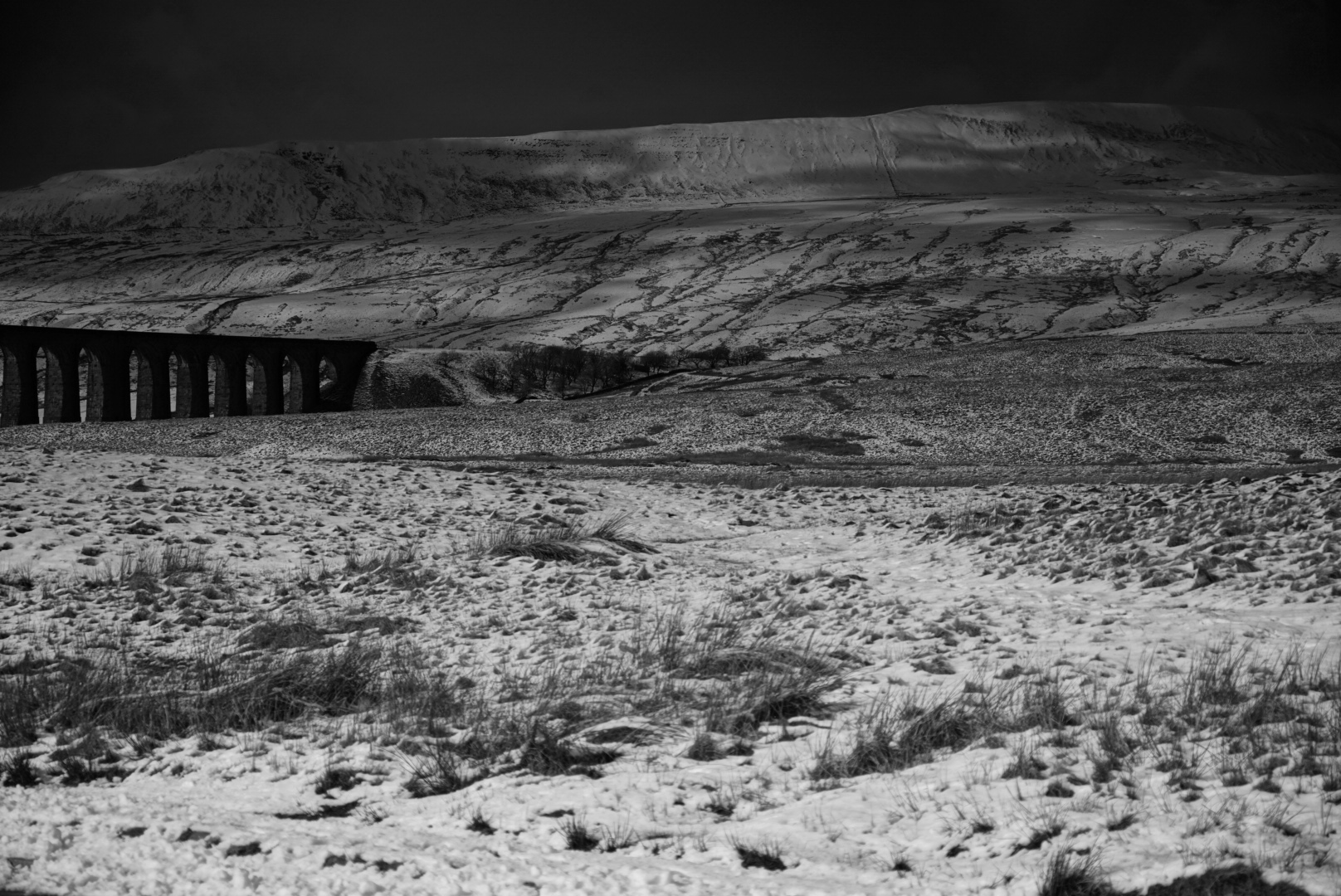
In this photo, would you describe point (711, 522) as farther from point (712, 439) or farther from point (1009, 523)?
point (712, 439)

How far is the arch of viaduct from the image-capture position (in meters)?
61.1

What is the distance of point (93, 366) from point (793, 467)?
4847cm

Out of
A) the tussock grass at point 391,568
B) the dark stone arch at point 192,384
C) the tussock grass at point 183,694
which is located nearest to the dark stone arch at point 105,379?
the dark stone arch at point 192,384

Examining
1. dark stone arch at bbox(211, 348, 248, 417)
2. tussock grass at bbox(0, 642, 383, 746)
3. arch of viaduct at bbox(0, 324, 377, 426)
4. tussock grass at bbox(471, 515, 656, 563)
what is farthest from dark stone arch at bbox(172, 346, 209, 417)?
tussock grass at bbox(0, 642, 383, 746)

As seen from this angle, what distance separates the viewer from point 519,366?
6925cm

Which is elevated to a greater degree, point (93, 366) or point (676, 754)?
point (93, 366)

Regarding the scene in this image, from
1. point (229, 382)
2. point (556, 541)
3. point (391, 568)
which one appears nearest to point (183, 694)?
point (391, 568)

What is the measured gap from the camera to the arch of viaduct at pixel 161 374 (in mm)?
61094

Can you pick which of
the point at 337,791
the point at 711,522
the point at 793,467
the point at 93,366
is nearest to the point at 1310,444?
the point at 793,467

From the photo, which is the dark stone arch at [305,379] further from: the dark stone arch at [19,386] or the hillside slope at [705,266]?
the dark stone arch at [19,386]

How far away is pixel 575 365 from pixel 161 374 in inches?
952

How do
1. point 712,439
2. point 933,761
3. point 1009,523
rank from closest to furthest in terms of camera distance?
1. point 933,761
2. point 1009,523
3. point 712,439

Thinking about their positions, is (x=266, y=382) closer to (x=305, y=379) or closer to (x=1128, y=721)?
(x=305, y=379)

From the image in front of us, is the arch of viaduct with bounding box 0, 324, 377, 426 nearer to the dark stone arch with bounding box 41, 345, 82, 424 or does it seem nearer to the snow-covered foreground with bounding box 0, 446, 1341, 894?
the dark stone arch with bounding box 41, 345, 82, 424
